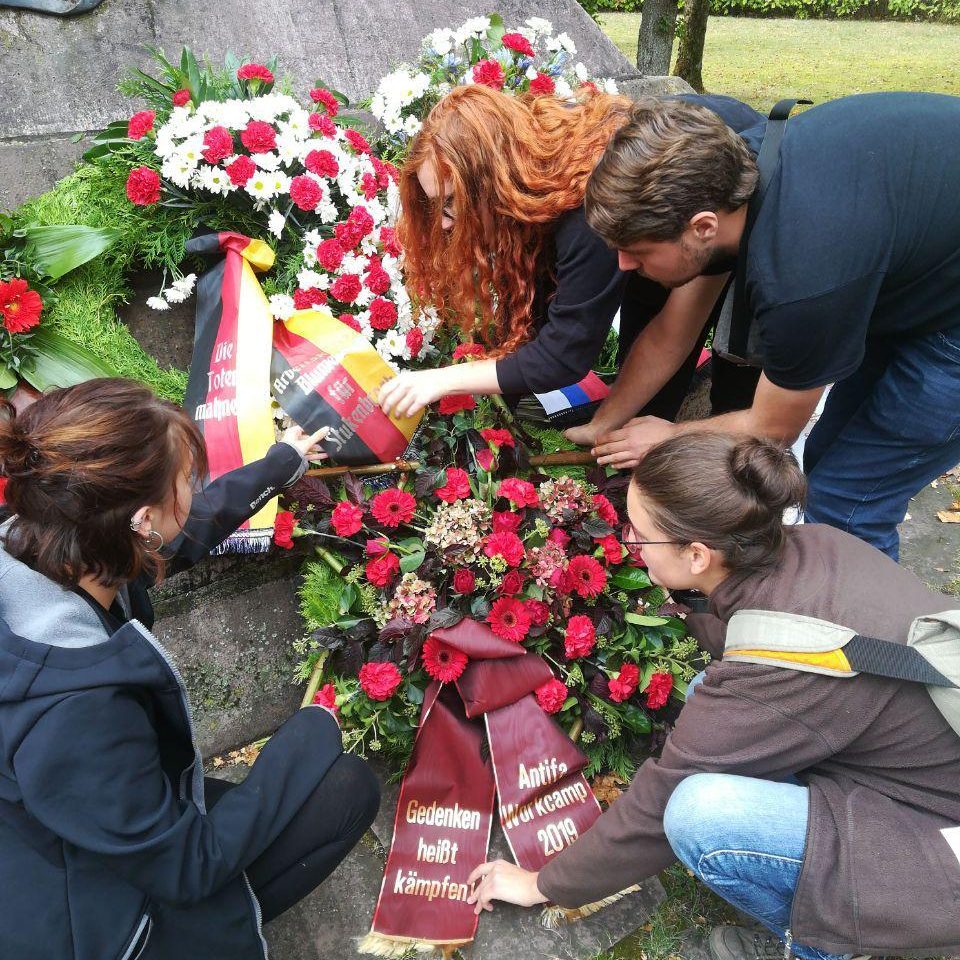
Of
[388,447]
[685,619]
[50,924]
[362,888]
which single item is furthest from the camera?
[388,447]

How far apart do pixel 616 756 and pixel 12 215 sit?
9.00 feet

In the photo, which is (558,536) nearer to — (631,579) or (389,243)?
(631,579)

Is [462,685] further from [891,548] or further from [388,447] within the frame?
[891,548]

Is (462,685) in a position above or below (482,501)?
below

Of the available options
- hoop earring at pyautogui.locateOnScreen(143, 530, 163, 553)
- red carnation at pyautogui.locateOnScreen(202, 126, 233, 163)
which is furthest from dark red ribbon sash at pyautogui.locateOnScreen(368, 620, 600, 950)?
red carnation at pyautogui.locateOnScreen(202, 126, 233, 163)

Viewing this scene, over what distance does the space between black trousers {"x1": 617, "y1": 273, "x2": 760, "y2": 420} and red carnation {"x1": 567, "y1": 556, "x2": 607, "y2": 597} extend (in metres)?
0.80

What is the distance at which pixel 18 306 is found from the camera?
98.0 inches

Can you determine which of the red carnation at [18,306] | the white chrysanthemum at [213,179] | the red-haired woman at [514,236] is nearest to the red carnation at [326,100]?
the white chrysanthemum at [213,179]

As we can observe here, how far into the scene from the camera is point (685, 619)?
2.43 m

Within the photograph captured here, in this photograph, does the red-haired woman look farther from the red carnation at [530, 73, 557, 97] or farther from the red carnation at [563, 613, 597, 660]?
the red carnation at [530, 73, 557, 97]

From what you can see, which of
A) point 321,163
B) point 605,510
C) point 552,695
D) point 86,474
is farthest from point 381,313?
point 86,474

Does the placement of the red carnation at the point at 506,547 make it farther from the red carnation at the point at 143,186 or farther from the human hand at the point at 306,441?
the red carnation at the point at 143,186

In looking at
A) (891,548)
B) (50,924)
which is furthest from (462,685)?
(891,548)

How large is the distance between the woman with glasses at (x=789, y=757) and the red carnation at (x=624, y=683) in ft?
1.83
